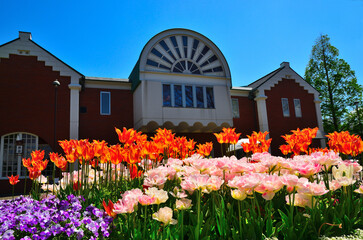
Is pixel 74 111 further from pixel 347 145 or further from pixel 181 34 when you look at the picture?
pixel 347 145

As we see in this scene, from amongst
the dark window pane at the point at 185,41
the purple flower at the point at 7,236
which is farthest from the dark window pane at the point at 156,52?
the purple flower at the point at 7,236

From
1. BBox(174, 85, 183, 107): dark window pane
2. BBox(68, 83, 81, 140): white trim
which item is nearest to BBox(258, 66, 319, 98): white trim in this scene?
BBox(174, 85, 183, 107): dark window pane

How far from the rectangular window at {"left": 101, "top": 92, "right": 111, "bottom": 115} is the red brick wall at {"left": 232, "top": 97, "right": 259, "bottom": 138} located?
906cm

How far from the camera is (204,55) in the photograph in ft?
55.9

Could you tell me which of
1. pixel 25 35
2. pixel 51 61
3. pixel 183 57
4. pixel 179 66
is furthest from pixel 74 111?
pixel 183 57

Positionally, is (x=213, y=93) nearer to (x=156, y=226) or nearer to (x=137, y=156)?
(x=137, y=156)

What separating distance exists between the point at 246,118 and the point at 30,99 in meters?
14.5

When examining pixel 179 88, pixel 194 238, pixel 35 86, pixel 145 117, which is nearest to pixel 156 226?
pixel 194 238

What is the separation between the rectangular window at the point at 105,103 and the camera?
1633 cm

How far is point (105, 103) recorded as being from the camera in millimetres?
16453

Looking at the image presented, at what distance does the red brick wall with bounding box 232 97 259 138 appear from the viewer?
19125mm

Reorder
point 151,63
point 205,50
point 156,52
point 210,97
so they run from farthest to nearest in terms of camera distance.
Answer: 1. point 205,50
2. point 210,97
3. point 156,52
4. point 151,63

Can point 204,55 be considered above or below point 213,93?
above

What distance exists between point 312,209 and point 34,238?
7.21 feet
